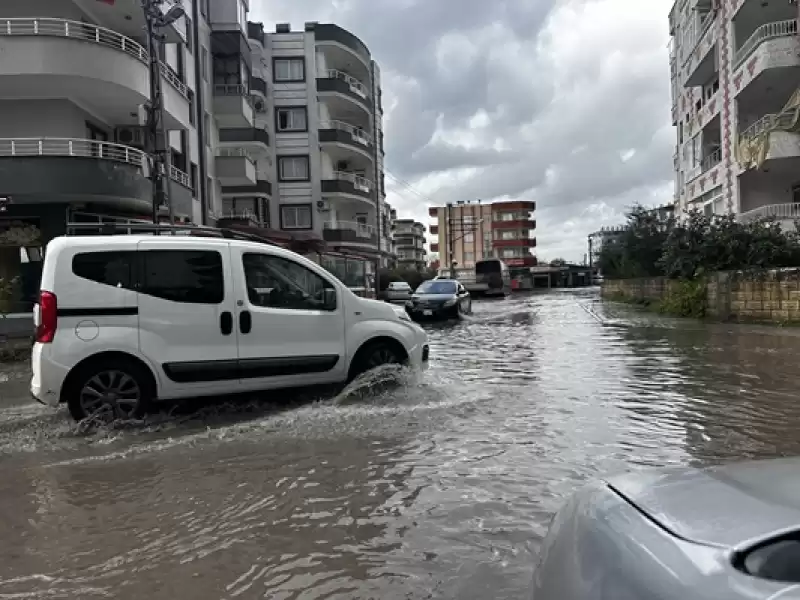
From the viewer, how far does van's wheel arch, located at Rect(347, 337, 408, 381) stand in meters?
7.80

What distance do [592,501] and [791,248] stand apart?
61.0 feet

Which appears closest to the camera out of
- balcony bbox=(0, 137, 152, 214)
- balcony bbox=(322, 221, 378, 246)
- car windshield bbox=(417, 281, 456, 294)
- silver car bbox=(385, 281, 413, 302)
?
balcony bbox=(0, 137, 152, 214)

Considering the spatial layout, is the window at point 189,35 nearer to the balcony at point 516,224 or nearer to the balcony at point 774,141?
the balcony at point 774,141

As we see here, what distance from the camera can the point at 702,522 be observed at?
1.68 meters

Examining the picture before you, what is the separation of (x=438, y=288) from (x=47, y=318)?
19405 millimetres

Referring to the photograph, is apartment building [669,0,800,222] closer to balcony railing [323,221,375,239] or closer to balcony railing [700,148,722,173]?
balcony railing [700,148,722,173]

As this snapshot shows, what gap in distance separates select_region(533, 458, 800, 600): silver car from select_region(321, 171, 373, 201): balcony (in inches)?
1754

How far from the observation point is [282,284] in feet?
24.2

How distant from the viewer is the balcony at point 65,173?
17406 millimetres

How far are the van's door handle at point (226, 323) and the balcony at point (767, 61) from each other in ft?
74.6

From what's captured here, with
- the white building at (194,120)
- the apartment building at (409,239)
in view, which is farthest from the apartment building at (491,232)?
the white building at (194,120)

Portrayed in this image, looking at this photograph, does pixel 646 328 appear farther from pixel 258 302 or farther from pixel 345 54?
pixel 345 54

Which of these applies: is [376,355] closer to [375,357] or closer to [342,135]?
[375,357]

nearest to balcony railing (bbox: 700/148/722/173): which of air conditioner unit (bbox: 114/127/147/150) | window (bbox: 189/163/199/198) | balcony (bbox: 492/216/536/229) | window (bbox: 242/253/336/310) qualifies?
window (bbox: 189/163/199/198)
